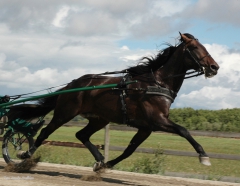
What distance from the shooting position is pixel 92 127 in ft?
30.5

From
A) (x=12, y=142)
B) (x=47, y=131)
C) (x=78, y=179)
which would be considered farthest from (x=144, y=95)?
(x=12, y=142)

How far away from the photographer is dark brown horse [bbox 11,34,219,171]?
7.71 metres

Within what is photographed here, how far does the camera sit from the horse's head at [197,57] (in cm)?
762

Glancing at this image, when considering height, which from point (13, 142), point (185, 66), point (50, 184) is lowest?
point (50, 184)

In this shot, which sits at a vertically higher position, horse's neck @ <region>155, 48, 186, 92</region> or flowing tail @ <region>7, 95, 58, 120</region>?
horse's neck @ <region>155, 48, 186, 92</region>

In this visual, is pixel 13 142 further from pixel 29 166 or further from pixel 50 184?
pixel 50 184

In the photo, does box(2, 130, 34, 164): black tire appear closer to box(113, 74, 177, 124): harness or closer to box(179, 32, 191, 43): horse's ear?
box(113, 74, 177, 124): harness

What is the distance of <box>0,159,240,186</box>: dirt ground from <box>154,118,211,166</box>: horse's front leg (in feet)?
3.56

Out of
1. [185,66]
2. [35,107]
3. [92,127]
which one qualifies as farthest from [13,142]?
[185,66]

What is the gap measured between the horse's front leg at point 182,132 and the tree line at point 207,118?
60.6 feet

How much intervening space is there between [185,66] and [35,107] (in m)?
3.25

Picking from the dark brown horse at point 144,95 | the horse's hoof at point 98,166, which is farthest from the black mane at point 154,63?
the horse's hoof at point 98,166

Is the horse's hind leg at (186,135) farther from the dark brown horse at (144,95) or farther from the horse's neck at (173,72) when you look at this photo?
the horse's neck at (173,72)

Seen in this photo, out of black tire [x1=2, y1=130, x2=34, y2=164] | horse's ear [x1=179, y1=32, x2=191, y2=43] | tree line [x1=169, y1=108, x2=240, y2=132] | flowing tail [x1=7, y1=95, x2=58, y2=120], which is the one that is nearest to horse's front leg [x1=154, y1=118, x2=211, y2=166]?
horse's ear [x1=179, y1=32, x2=191, y2=43]
